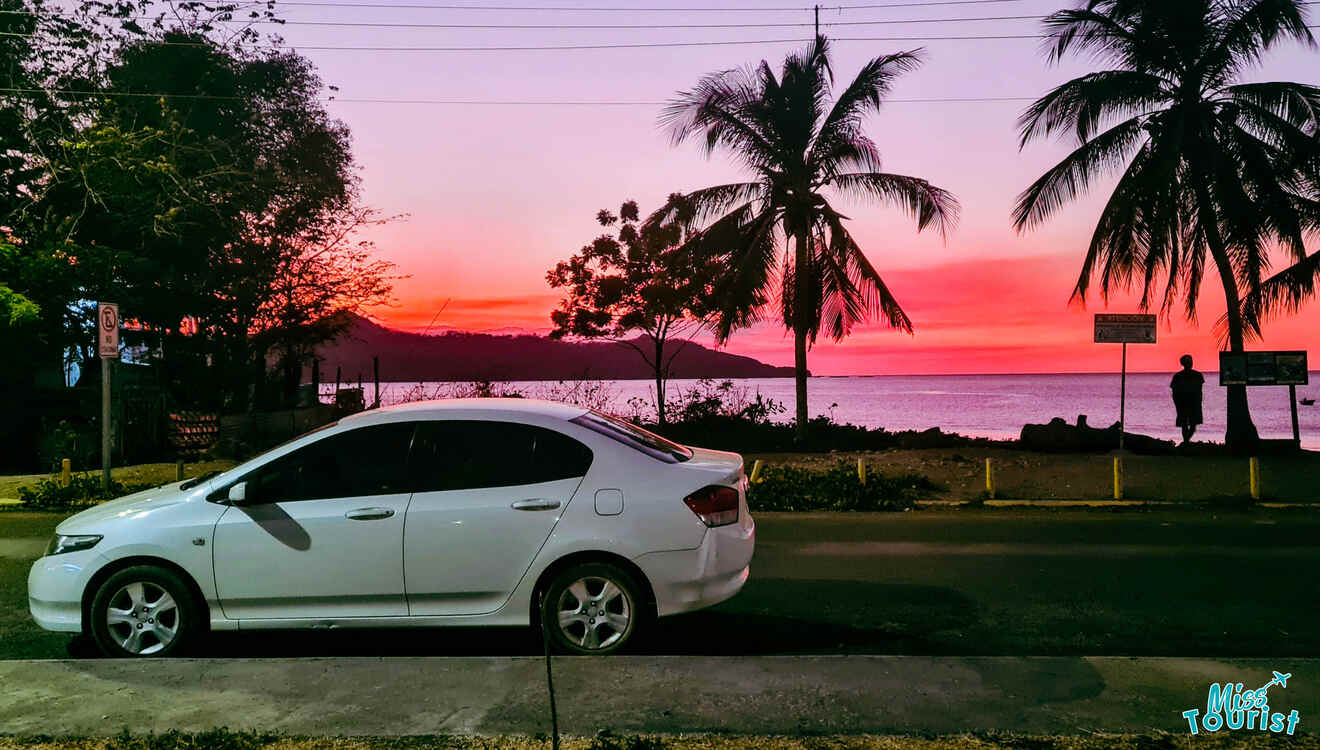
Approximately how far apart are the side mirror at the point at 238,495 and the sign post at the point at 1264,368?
739 inches

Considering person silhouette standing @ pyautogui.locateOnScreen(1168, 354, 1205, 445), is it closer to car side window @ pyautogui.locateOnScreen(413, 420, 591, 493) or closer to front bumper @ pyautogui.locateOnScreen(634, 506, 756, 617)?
front bumper @ pyautogui.locateOnScreen(634, 506, 756, 617)

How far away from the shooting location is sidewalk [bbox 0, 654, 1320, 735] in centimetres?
448

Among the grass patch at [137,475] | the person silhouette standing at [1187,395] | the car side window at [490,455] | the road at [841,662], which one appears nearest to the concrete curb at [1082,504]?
the road at [841,662]

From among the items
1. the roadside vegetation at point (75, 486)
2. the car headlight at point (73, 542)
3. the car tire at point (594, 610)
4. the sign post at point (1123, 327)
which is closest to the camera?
the car tire at point (594, 610)

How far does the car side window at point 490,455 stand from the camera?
6020mm

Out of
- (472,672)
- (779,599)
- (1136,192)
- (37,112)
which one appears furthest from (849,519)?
(37,112)

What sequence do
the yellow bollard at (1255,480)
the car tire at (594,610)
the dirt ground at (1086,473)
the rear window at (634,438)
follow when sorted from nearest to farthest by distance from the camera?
1. the car tire at (594,610)
2. the rear window at (634,438)
3. the yellow bollard at (1255,480)
4. the dirt ground at (1086,473)

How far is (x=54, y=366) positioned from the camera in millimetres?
24062

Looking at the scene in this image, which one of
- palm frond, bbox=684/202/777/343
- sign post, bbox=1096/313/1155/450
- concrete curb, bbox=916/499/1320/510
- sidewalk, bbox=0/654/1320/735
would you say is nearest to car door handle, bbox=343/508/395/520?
sidewalk, bbox=0/654/1320/735

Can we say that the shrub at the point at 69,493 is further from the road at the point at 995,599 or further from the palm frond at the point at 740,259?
the palm frond at the point at 740,259

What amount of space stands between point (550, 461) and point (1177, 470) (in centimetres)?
1421

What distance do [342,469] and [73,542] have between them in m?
1.66

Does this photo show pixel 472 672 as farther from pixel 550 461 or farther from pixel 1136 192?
pixel 1136 192

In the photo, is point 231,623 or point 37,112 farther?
point 37,112
